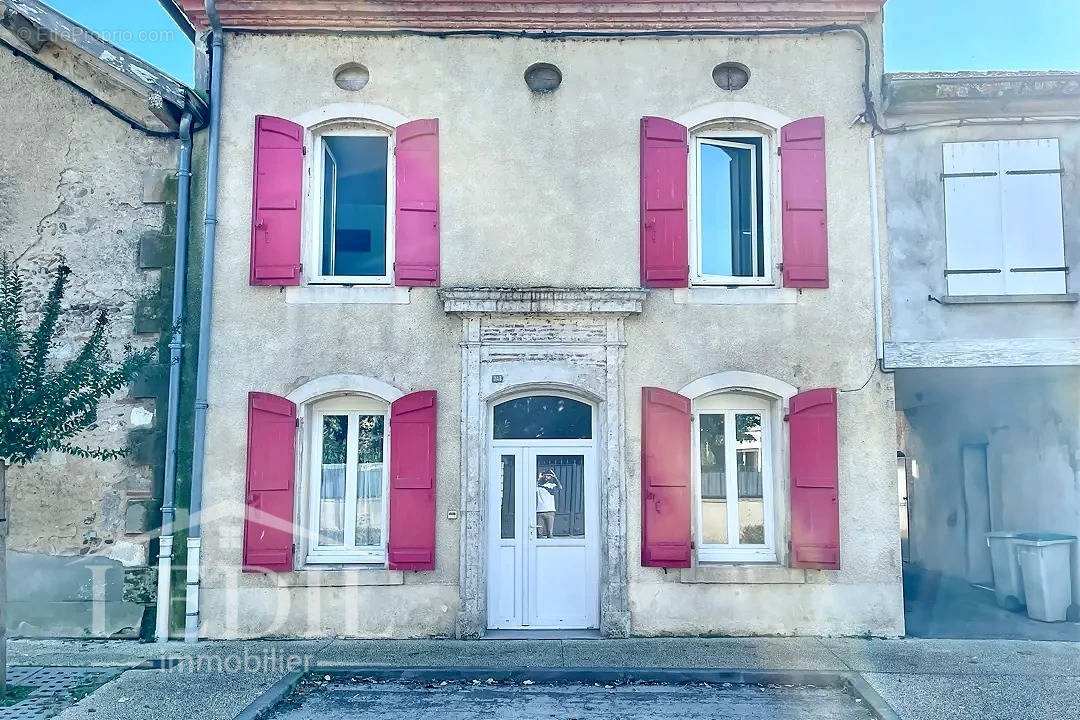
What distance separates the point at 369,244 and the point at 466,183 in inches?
46.1

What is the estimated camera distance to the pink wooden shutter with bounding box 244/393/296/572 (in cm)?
793

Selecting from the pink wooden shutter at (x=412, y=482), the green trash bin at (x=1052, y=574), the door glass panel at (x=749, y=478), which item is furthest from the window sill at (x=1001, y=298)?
the pink wooden shutter at (x=412, y=482)

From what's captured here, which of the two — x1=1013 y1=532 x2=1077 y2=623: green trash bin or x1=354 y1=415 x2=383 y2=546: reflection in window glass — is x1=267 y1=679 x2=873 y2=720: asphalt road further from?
x1=1013 y1=532 x2=1077 y2=623: green trash bin

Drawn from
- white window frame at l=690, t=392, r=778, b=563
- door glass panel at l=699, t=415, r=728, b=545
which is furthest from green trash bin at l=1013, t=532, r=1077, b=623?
door glass panel at l=699, t=415, r=728, b=545

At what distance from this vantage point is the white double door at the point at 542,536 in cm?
820

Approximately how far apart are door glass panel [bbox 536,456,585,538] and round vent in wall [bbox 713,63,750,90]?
160 inches

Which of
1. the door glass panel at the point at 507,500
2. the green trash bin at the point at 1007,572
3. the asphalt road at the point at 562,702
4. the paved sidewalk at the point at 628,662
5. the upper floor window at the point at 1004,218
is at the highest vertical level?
the upper floor window at the point at 1004,218

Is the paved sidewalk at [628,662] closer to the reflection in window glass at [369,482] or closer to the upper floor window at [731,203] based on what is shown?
the reflection in window glass at [369,482]

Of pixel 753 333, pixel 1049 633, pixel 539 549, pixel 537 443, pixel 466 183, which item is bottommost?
pixel 1049 633

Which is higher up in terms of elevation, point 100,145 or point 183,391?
point 100,145

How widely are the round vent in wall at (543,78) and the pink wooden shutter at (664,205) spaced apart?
39.6 inches

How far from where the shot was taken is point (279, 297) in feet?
27.1

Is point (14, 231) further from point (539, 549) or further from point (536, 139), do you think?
point (539, 549)

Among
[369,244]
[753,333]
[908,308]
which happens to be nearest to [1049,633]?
[908,308]
